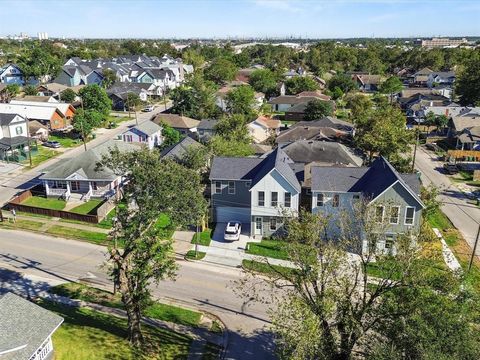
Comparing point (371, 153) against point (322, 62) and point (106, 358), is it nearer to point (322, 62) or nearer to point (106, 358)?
point (106, 358)

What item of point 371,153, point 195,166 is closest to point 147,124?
point 195,166

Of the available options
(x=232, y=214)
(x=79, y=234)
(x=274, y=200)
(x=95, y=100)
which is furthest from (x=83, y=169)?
(x=95, y=100)

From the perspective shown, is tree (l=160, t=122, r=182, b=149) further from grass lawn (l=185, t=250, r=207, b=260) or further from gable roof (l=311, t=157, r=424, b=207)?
gable roof (l=311, t=157, r=424, b=207)

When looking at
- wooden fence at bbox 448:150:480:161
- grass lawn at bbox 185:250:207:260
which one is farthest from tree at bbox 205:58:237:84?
grass lawn at bbox 185:250:207:260

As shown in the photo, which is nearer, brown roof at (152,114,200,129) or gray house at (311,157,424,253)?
gray house at (311,157,424,253)

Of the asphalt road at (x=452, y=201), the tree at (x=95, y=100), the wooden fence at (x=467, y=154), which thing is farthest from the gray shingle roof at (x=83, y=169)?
the wooden fence at (x=467, y=154)

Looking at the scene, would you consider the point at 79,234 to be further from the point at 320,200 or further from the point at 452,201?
the point at 452,201
